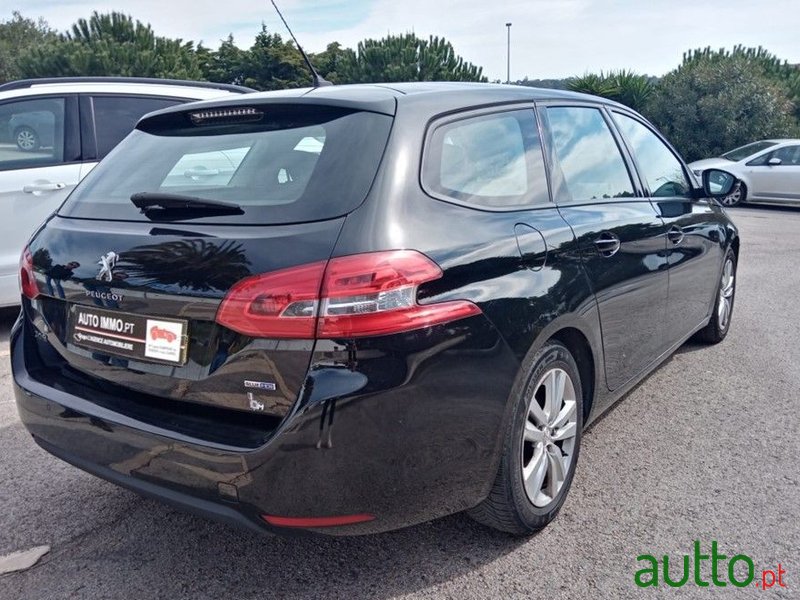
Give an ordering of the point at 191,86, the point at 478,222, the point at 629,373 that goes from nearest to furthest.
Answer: the point at 478,222
the point at 629,373
the point at 191,86

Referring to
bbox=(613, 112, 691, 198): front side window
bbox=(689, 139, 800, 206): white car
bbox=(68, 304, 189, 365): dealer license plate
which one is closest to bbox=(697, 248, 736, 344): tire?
bbox=(613, 112, 691, 198): front side window

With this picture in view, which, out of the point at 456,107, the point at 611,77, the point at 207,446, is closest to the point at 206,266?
the point at 207,446

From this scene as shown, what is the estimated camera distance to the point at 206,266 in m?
2.31

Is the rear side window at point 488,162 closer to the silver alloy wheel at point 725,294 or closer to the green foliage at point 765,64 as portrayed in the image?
the silver alloy wheel at point 725,294

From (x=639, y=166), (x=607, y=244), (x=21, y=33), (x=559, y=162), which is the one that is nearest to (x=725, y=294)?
(x=639, y=166)

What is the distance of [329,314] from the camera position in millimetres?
2164

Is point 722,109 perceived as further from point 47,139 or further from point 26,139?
point 26,139

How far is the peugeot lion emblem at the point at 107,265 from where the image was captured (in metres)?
2.49

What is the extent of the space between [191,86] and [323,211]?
16.4 ft

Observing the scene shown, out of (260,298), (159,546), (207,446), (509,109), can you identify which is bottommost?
(159,546)

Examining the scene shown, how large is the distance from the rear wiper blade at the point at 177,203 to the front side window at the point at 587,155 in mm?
1556

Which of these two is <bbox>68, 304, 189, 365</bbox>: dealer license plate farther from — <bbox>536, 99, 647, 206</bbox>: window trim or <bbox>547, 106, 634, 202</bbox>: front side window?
<bbox>547, 106, 634, 202</bbox>: front side window

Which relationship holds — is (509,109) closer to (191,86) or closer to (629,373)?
(629,373)

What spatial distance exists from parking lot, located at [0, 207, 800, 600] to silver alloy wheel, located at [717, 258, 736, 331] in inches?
49.8
